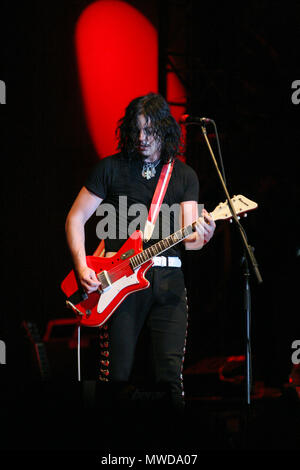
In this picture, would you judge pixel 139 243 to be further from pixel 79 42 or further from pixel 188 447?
pixel 79 42

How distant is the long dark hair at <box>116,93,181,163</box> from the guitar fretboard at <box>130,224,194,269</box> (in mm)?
482

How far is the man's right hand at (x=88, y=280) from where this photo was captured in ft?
10.3

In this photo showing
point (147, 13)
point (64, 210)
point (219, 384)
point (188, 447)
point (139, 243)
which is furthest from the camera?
point (147, 13)

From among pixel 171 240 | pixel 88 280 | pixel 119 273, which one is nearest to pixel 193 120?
pixel 171 240

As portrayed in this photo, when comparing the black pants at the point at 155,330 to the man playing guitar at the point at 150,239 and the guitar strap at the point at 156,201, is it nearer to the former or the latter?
the man playing guitar at the point at 150,239

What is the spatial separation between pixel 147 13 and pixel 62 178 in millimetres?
2245

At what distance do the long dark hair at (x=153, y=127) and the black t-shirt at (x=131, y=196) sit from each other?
94mm

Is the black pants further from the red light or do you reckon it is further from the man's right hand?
the red light

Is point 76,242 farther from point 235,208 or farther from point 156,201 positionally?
point 235,208

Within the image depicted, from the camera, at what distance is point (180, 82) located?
6086mm

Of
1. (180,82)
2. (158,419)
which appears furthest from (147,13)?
(158,419)

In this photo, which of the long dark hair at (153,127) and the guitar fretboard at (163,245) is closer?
the guitar fretboard at (163,245)

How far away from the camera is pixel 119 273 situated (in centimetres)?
320

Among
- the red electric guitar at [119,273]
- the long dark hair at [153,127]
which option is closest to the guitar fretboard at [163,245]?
the red electric guitar at [119,273]
